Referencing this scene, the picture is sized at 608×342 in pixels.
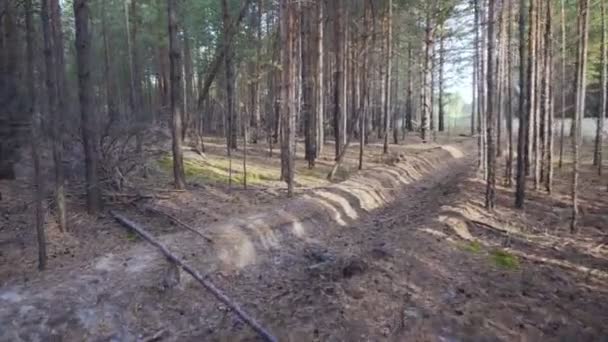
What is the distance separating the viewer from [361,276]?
733 cm

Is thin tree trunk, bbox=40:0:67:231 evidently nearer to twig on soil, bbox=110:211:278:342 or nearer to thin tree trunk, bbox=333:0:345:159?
twig on soil, bbox=110:211:278:342

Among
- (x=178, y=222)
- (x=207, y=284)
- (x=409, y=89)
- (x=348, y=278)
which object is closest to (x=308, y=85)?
(x=178, y=222)

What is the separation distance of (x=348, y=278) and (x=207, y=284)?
2.20 m

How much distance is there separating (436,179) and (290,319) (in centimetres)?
1196

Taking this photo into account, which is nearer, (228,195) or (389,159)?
(228,195)

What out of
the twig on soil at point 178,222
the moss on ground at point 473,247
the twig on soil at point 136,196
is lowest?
the moss on ground at point 473,247

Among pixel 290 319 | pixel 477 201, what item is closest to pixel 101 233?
pixel 290 319

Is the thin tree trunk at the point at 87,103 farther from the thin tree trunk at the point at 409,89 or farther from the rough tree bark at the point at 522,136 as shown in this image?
the thin tree trunk at the point at 409,89

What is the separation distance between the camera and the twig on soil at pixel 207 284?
19.0ft

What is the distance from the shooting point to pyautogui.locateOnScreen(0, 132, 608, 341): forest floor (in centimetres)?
594

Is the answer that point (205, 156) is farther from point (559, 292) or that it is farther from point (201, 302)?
point (559, 292)

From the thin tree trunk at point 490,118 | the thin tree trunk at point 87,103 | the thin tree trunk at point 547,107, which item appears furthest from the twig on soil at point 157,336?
the thin tree trunk at point 547,107

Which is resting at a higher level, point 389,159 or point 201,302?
point 389,159

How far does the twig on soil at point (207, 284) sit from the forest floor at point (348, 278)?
0.14 m
